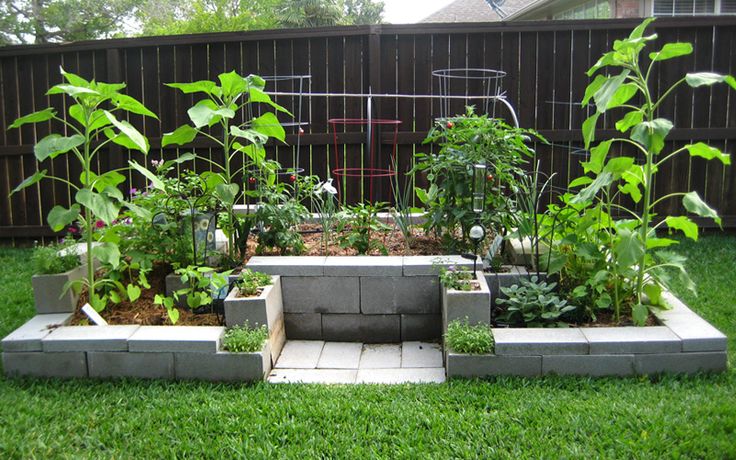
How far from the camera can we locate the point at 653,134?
10.3 feet

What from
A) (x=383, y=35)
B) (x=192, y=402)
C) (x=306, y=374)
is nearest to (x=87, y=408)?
(x=192, y=402)

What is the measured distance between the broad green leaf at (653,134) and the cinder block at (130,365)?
2.43 m

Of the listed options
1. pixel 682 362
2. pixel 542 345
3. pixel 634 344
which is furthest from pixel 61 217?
pixel 682 362

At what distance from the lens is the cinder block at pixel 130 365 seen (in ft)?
10.8

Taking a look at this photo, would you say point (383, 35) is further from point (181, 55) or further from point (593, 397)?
point (593, 397)

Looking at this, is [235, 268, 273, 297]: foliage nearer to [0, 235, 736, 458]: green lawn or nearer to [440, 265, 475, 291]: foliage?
[0, 235, 736, 458]: green lawn

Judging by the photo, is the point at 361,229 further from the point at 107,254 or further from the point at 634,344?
the point at 634,344

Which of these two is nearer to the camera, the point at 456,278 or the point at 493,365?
the point at 493,365

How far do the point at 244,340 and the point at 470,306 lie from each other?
111 cm

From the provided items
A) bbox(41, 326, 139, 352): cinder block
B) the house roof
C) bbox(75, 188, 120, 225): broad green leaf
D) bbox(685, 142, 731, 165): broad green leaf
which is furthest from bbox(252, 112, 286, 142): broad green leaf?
the house roof

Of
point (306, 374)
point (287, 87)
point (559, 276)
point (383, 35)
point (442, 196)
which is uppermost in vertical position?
point (383, 35)

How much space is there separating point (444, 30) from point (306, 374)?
12.0 ft

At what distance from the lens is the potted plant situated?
370 cm

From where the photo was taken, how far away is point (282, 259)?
13.0 ft
